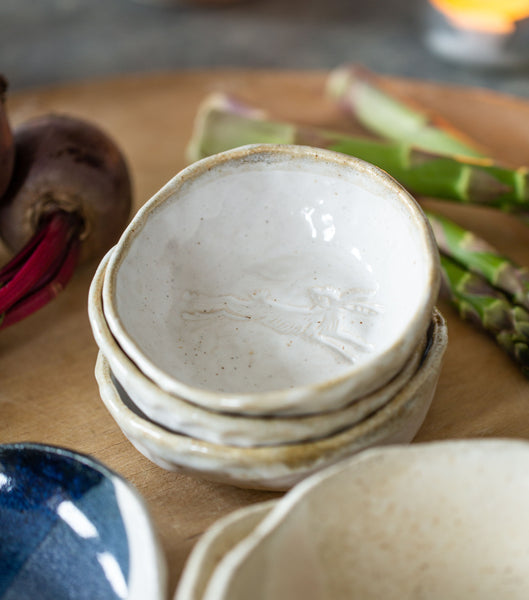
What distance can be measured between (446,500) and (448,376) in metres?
0.31

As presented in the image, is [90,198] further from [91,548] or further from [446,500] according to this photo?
[446,500]

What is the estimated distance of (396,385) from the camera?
0.66 metres

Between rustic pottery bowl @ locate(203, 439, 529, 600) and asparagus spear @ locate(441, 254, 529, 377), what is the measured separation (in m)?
0.31

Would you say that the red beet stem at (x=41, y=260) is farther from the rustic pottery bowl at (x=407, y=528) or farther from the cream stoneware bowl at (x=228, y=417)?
the rustic pottery bowl at (x=407, y=528)

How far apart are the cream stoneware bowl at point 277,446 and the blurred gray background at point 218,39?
5.45 feet

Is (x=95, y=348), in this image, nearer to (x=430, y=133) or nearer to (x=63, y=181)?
(x=63, y=181)

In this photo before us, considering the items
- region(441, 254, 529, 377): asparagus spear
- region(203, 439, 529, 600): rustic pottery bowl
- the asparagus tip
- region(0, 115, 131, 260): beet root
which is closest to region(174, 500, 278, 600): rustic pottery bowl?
region(203, 439, 529, 600): rustic pottery bowl

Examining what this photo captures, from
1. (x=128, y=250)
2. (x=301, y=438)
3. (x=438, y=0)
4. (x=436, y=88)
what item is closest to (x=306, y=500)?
(x=301, y=438)

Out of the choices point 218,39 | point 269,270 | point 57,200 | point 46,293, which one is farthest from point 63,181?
point 218,39

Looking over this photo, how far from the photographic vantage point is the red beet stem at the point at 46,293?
0.94 metres

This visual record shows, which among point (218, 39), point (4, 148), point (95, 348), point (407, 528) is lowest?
point (218, 39)

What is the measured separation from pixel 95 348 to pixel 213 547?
0.45 metres

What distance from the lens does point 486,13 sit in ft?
6.25

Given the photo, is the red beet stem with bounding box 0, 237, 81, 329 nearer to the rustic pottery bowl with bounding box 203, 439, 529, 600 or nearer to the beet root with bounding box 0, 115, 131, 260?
the beet root with bounding box 0, 115, 131, 260
